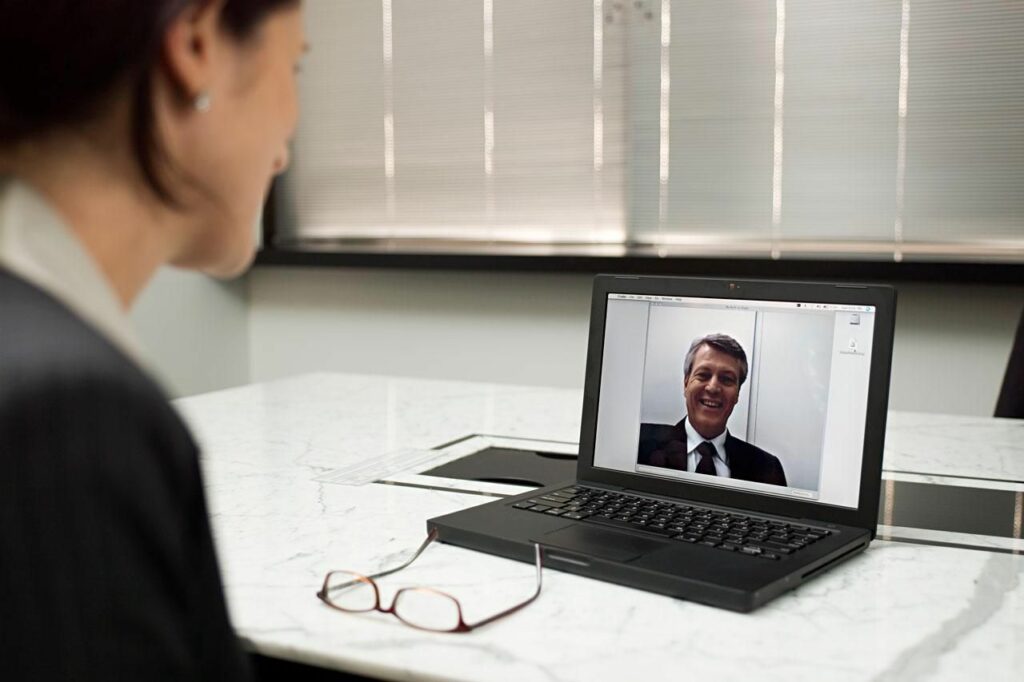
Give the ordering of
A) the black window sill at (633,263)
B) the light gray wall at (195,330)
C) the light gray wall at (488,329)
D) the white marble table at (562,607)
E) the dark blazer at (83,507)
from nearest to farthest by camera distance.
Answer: the dark blazer at (83,507) → the white marble table at (562,607) → the black window sill at (633,263) → the light gray wall at (488,329) → the light gray wall at (195,330)

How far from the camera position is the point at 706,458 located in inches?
47.1

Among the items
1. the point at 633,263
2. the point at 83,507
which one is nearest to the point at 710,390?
the point at 83,507

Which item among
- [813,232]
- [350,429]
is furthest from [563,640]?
[813,232]

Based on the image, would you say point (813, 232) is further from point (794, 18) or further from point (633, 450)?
point (633, 450)

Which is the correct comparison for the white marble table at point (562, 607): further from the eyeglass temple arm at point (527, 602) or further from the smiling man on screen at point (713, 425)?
the smiling man on screen at point (713, 425)

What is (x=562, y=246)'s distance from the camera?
347cm

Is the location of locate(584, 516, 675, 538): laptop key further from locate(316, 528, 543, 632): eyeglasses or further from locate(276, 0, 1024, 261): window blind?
locate(276, 0, 1024, 261): window blind

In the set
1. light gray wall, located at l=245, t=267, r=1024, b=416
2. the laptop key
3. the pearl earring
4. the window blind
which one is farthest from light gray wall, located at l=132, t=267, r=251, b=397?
the pearl earring

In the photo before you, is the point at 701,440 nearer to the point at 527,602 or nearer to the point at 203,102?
the point at 527,602

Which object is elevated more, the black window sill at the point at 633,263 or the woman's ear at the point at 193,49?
the woman's ear at the point at 193,49

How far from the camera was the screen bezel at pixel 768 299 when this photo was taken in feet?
3.66

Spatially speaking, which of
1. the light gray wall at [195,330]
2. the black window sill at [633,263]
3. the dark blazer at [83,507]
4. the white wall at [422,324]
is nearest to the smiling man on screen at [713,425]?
the dark blazer at [83,507]

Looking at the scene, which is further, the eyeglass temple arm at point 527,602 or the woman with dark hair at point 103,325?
the eyeglass temple arm at point 527,602

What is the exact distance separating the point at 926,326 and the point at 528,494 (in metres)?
2.15
